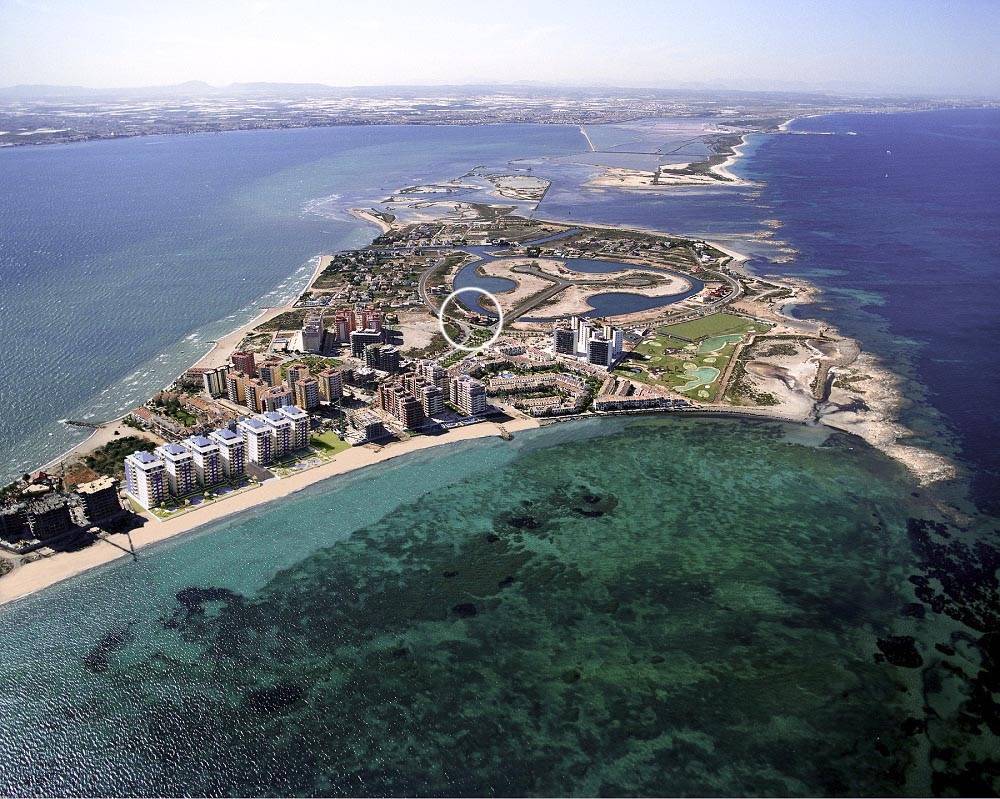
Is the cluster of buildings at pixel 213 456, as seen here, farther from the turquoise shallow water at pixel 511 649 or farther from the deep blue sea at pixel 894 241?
the deep blue sea at pixel 894 241

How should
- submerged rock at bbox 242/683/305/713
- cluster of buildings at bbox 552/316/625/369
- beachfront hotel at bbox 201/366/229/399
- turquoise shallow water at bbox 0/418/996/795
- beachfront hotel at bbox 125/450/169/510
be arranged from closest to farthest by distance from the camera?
turquoise shallow water at bbox 0/418/996/795, submerged rock at bbox 242/683/305/713, beachfront hotel at bbox 125/450/169/510, beachfront hotel at bbox 201/366/229/399, cluster of buildings at bbox 552/316/625/369

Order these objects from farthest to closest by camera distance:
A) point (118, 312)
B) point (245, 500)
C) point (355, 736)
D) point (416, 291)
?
1. point (416, 291)
2. point (118, 312)
3. point (245, 500)
4. point (355, 736)

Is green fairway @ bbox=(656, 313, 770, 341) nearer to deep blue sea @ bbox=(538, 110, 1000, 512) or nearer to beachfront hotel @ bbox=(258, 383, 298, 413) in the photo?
deep blue sea @ bbox=(538, 110, 1000, 512)

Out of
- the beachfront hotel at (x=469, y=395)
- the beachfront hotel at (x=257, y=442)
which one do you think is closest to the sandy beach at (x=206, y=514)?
the beachfront hotel at (x=469, y=395)

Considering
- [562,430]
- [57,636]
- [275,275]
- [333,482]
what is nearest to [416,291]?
[275,275]

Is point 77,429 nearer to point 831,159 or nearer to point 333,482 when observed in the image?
point 333,482

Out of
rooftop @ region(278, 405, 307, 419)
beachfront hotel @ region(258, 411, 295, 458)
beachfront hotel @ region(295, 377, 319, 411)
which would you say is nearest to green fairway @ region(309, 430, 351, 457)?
beachfront hotel @ region(258, 411, 295, 458)

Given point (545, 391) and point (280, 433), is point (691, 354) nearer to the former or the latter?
point (545, 391)
